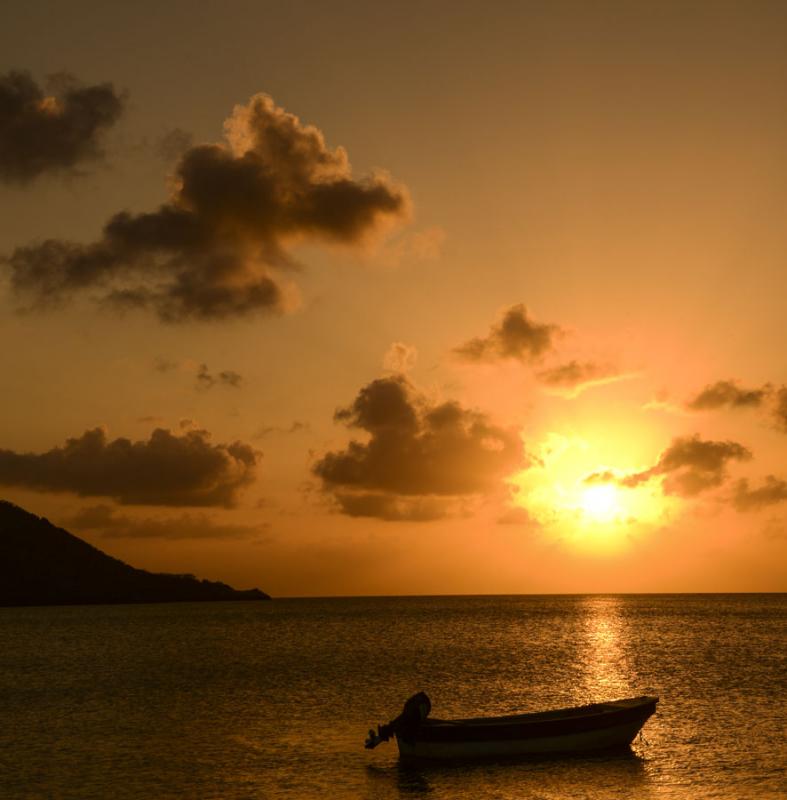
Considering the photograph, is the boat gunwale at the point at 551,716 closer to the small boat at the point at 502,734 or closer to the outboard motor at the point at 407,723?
the small boat at the point at 502,734

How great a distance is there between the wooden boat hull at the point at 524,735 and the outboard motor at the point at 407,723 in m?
0.23

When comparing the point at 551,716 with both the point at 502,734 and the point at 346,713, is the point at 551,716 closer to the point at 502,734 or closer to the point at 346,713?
the point at 502,734

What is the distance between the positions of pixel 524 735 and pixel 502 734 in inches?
43.9

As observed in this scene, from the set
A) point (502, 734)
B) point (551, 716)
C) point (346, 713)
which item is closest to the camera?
point (502, 734)

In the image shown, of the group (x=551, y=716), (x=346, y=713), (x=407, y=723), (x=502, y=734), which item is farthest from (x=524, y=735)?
(x=346, y=713)

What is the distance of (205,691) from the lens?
76.1m

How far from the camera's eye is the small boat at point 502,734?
44.8 m

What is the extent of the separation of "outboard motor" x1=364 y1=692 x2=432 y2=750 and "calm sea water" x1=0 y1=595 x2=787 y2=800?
3.41 ft

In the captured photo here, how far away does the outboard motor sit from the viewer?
44906 mm

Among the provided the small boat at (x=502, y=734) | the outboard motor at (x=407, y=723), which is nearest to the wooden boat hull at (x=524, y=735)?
the small boat at (x=502, y=734)

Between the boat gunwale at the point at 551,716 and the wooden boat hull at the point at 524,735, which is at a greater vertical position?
the boat gunwale at the point at 551,716

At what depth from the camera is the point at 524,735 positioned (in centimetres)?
4541

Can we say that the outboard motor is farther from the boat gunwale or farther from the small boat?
the boat gunwale

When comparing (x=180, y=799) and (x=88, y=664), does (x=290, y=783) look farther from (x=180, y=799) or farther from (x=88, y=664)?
(x=88, y=664)
